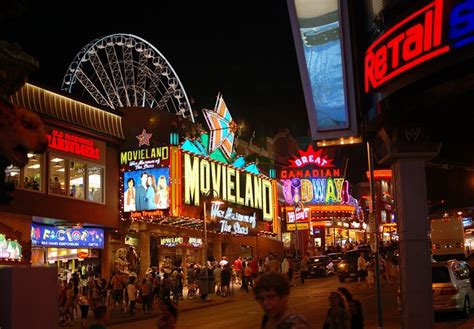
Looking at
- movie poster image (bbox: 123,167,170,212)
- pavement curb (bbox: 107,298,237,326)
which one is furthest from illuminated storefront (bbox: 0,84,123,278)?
pavement curb (bbox: 107,298,237,326)

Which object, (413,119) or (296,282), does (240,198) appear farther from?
(413,119)

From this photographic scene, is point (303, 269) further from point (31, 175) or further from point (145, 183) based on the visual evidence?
point (31, 175)

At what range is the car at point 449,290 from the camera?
20062 mm

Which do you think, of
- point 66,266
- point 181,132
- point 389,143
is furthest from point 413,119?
point 181,132

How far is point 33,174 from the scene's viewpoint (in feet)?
96.4

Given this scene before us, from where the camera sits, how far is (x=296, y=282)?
1718 inches

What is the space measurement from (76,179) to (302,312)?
1338 cm

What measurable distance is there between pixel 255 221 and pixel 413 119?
115 ft

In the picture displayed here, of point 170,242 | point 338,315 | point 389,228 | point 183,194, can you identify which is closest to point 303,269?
point 170,242

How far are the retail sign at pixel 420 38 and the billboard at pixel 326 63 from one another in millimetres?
1040

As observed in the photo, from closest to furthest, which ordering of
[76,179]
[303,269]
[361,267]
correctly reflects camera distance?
1. [76,179]
2. [361,267]
3. [303,269]

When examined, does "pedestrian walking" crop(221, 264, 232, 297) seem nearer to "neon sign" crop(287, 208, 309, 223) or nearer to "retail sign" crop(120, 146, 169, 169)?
"retail sign" crop(120, 146, 169, 169)

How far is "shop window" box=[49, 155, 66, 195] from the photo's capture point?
30.3 meters

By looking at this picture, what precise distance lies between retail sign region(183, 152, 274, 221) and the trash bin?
4793 millimetres
